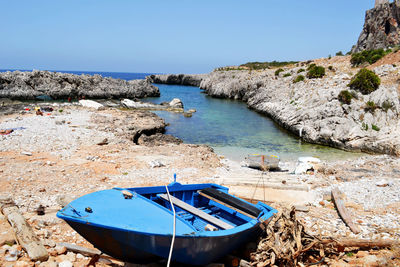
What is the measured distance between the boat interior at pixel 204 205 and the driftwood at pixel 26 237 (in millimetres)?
2114

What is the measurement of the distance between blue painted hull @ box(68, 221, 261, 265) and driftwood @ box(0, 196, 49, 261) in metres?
0.94

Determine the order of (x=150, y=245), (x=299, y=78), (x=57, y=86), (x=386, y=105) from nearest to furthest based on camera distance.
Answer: (x=150, y=245)
(x=386, y=105)
(x=299, y=78)
(x=57, y=86)

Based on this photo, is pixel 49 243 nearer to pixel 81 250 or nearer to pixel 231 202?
pixel 81 250

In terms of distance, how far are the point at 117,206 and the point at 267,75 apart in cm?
5009

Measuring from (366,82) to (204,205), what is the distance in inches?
971

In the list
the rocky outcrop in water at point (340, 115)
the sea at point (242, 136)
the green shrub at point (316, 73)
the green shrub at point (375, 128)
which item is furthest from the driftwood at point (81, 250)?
the green shrub at point (316, 73)

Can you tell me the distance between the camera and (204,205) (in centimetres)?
796

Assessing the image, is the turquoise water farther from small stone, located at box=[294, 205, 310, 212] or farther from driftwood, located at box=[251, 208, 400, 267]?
driftwood, located at box=[251, 208, 400, 267]

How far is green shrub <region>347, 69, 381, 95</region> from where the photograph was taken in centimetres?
2575

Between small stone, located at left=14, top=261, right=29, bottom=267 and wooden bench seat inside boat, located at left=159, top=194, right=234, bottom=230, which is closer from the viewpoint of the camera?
small stone, located at left=14, top=261, right=29, bottom=267

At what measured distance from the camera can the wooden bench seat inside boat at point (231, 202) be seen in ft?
22.1

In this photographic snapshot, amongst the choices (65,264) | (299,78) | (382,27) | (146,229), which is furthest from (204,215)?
(382,27)

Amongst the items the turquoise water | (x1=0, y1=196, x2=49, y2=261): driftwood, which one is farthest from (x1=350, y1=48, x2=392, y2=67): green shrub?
(x1=0, y1=196, x2=49, y2=261): driftwood

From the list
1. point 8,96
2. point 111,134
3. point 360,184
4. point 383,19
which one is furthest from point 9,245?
point 383,19
